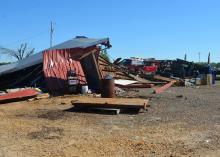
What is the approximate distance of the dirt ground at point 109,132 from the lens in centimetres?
884

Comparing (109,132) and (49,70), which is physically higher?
(49,70)

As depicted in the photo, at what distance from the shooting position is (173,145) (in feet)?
30.4

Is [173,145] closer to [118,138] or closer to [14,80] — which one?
[118,138]

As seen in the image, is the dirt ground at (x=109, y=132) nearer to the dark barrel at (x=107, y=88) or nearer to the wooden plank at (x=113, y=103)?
the wooden plank at (x=113, y=103)

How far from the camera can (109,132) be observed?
1091 cm

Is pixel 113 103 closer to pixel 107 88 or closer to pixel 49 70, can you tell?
pixel 107 88

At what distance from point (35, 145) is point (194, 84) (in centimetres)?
2457

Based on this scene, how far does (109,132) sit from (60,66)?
40.7ft

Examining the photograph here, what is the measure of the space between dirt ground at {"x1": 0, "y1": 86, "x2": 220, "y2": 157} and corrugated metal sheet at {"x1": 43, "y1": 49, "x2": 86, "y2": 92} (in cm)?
559

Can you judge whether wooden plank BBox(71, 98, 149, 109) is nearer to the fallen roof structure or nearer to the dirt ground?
the dirt ground

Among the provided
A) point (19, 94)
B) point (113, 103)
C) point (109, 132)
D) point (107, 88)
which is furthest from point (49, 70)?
point (109, 132)

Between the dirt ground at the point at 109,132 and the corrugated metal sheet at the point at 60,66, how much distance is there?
5586 millimetres

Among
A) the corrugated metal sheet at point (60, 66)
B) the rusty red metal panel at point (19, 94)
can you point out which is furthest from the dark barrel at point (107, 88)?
the corrugated metal sheet at point (60, 66)

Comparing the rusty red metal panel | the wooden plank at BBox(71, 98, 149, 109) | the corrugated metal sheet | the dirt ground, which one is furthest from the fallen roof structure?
the wooden plank at BBox(71, 98, 149, 109)
